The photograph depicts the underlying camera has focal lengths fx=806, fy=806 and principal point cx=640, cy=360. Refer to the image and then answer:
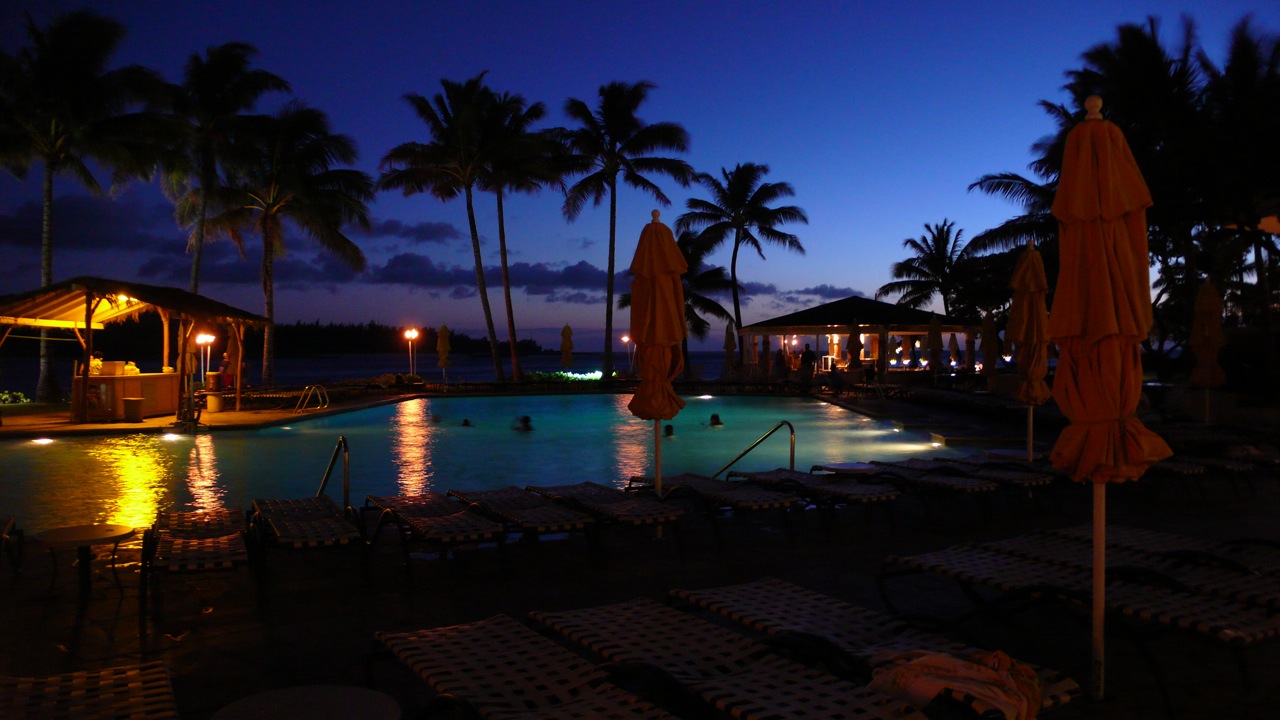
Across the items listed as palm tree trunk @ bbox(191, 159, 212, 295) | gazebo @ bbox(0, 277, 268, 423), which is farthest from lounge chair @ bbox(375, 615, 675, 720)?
palm tree trunk @ bbox(191, 159, 212, 295)

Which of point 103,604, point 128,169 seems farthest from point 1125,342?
point 128,169

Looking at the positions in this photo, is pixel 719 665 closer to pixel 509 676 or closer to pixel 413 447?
pixel 509 676

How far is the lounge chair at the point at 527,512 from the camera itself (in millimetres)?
5000

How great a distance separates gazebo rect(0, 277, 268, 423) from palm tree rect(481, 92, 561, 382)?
10780mm

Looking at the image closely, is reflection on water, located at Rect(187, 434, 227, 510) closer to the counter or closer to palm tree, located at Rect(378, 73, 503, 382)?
the counter

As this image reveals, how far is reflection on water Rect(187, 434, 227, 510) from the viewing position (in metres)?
8.62

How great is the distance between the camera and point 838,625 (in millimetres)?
3148

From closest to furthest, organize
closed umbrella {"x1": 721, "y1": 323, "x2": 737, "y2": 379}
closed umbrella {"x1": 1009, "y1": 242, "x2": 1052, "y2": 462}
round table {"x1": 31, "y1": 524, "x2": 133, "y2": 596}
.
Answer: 1. round table {"x1": 31, "y1": 524, "x2": 133, "y2": 596}
2. closed umbrella {"x1": 1009, "y1": 242, "x2": 1052, "y2": 462}
3. closed umbrella {"x1": 721, "y1": 323, "x2": 737, "y2": 379}

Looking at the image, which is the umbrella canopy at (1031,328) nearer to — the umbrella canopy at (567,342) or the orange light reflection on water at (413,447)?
the orange light reflection on water at (413,447)

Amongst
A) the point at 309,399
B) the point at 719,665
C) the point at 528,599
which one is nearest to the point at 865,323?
the point at 309,399

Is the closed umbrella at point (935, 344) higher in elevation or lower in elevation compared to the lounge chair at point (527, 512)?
higher

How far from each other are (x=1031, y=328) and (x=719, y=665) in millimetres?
6175

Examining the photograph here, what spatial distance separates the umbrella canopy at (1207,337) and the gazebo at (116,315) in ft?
54.5

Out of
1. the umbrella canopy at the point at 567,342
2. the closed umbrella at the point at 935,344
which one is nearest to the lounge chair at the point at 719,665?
the closed umbrella at the point at 935,344
